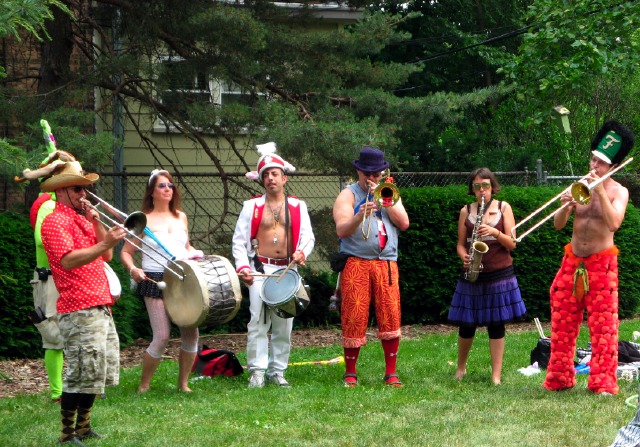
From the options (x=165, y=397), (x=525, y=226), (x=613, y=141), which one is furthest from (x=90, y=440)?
(x=525, y=226)

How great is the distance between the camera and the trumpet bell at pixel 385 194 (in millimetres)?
7449

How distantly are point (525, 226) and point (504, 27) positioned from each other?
11.0 meters

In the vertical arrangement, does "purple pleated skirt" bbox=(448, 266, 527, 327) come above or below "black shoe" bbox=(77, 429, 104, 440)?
above

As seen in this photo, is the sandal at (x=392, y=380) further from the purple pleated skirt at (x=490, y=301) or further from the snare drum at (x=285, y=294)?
the snare drum at (x=285, y=294)

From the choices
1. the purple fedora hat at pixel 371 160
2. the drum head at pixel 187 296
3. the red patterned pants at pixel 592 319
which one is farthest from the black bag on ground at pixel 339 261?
the red patterned pants at pixel 592 319

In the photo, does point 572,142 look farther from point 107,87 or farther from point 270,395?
point 270,395

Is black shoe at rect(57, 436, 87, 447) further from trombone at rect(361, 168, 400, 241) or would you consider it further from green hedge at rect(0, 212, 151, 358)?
green hedge at rect(0, 212, 151, 358)

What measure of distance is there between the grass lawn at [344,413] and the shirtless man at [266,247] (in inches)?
13.4

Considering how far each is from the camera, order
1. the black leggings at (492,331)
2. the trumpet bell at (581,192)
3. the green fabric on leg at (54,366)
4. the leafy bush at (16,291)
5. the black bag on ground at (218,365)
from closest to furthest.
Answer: the trumpet bell at (581,192)
the green fabric on leg at (54,366)
the black leggings at (492,331)
the black bag on ground at (218,365)
the leafy bush at (16,291)

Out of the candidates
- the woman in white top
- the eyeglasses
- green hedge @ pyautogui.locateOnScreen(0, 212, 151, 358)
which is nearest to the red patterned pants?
the eyeglasses

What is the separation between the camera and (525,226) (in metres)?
12.0

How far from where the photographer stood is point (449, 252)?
1218 centimetres

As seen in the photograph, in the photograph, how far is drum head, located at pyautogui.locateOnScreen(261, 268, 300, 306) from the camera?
7523 millimetres

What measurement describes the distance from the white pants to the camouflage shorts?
2.22 meters
